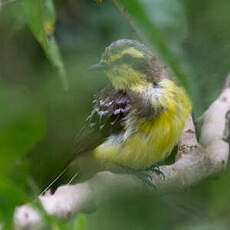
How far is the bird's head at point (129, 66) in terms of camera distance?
3199 millimetres

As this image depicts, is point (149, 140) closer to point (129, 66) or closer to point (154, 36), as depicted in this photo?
point (129, 66)

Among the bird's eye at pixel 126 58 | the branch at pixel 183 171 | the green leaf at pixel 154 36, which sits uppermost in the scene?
the green leaf at pixel 154 36

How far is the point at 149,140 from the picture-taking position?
2947 mm

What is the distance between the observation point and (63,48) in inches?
165

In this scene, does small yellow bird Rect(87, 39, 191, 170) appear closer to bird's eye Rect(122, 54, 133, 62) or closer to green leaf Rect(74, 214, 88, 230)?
bird's eye Rect(122, 54, 133, 62)

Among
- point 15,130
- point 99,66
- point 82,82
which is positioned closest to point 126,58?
point 99,66

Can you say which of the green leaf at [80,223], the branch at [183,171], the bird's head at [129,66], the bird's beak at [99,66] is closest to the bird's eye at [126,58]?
the bird's head at [129,66]

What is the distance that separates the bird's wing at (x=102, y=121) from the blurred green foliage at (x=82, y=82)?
0.27ft

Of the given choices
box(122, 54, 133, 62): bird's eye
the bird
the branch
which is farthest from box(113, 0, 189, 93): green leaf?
box(122, 54, 133, 62): bird's eye

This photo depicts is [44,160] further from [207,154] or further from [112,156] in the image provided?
[207,154]

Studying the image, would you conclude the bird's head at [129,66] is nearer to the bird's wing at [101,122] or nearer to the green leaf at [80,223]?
the bird's wing at [101,122]

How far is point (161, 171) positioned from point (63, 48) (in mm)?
1744

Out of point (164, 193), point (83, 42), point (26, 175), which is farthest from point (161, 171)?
point (26, 175)

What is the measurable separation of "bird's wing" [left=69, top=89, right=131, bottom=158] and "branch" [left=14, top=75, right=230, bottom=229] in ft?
1.35
